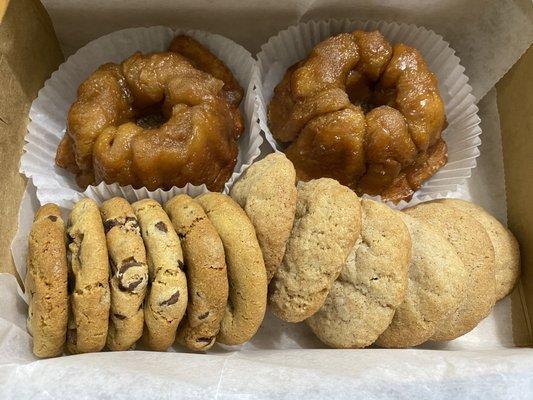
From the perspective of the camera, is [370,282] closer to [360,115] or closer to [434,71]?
[360,115]

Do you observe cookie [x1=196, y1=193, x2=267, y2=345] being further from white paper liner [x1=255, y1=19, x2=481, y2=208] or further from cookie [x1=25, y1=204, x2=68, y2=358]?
white paper liner [x1=255, y1=19, x2=481, y2=208]

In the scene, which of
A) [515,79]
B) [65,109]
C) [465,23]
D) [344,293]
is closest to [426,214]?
[344,293]

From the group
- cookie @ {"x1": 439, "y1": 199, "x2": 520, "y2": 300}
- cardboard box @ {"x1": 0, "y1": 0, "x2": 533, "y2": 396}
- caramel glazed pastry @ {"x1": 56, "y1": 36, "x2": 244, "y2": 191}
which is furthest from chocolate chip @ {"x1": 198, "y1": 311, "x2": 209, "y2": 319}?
cookie @ {"x1": 439, "y1": 199, "x2": 520, "y2": 300}

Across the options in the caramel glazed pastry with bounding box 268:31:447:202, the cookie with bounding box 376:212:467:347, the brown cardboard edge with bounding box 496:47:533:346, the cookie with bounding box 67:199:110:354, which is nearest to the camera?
the cookie with bounding box 67:199:110:354

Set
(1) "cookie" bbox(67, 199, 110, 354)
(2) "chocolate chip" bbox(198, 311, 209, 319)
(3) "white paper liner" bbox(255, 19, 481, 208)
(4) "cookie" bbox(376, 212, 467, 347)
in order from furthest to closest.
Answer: (3) "white paper liner" bbox(255, 19, 481, 208), (4) "cookie" bbox(376, 212, 467, 347), (2) "chocolate chip" bbox(198, 311, 209, 319), (1) "cookie" bbox(67, 199, 110, 354)

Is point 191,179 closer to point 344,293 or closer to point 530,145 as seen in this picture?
point 344,293

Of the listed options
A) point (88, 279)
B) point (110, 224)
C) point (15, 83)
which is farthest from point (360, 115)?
point (15, 83)
